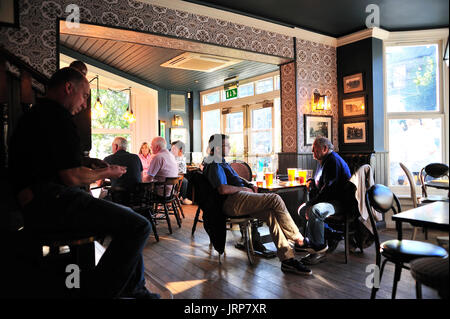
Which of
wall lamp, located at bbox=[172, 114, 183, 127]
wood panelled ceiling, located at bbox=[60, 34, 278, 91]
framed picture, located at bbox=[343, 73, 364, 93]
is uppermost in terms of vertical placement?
wood panelled ceiling, located at bbox=[60, 34, 278, 91]

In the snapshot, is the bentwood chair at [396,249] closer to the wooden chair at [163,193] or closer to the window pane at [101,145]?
the wooden chair at [163,193]

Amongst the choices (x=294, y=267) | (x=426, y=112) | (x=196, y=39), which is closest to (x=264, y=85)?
(x=426, y=112)

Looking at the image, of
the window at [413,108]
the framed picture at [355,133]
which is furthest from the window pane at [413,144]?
the framed picture at [355,133]

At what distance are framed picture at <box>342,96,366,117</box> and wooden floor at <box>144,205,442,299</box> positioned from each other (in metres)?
2.43

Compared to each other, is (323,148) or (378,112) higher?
(378,112)

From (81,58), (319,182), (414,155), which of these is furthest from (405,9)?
(81,58)

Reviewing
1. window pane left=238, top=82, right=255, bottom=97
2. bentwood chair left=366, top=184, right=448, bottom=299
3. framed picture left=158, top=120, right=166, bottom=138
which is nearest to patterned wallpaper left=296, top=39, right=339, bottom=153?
window pane left=238, top=82, right=255, bottom=97

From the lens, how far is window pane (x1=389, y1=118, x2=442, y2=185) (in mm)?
4961

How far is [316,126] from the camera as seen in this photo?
537 centimetres

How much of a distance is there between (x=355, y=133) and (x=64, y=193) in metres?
4.80

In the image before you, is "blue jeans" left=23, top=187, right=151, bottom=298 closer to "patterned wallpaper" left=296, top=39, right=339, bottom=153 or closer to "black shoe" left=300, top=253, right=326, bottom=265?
"black shoe" left=300, top=253, right=326, bottom=265
